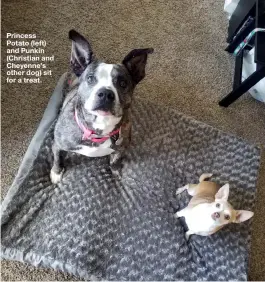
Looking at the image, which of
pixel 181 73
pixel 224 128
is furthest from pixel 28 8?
pixel 224 128

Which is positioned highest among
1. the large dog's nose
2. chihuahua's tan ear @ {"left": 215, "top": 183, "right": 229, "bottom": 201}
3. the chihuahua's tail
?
the large dog's nose

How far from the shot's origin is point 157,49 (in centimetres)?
226

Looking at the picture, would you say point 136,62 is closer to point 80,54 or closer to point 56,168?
point 80,54

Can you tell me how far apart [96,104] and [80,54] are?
0.23 meters

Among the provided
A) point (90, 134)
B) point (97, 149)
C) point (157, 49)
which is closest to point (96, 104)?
point (90, 134)

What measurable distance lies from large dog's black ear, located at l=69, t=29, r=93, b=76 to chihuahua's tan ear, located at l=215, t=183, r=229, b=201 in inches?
27.2

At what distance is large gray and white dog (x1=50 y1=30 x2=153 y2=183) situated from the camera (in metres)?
1.33

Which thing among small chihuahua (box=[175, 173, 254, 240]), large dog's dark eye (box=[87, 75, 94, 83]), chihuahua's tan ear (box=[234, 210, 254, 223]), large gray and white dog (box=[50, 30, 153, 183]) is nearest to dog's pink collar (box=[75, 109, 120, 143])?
large gray and white dog (box=[50, 30, 153, 183])

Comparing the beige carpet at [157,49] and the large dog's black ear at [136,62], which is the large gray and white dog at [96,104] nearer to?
the large dog's black ear at [136,62]

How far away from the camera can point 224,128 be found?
2.10 m

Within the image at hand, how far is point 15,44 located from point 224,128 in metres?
1.22

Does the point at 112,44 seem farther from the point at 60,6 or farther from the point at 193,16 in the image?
the point at 193,16

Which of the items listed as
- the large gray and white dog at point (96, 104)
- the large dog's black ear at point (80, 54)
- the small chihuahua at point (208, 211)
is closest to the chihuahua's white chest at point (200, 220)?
the small chihuahua at point (208, 211)

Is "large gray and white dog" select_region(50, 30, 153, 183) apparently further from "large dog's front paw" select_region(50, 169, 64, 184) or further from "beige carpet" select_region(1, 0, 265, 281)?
"beige carpet" select_region(1, 0, 265, 281)
